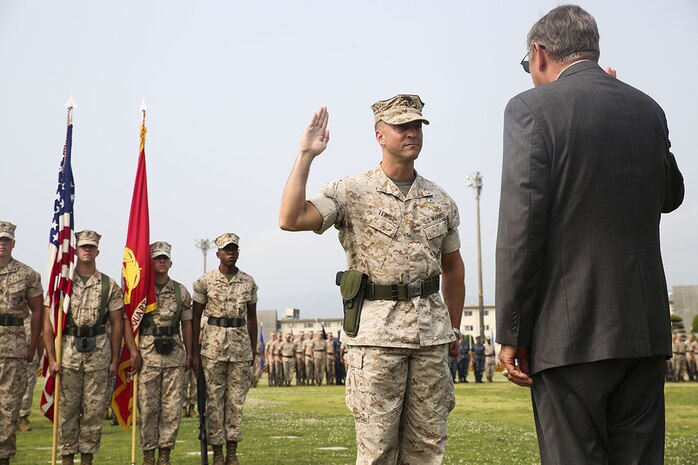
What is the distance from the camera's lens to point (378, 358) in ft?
15.2

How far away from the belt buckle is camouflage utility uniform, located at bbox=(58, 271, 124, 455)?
5151mm

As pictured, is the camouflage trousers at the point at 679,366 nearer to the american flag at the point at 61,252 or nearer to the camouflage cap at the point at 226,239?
the camouflage cap at the point at 226,239

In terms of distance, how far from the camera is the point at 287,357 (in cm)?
3472

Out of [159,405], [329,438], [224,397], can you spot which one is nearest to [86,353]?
[159,405]

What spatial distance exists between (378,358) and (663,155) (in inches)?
77.3

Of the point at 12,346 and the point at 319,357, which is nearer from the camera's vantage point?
the point at 12,346

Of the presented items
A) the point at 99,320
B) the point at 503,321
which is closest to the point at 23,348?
the point at 99,320

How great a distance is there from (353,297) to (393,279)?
0.25m

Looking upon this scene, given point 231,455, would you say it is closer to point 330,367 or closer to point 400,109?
point 400,109

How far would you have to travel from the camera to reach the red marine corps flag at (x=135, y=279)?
9320 millimetres

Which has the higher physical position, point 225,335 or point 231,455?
point 225,335

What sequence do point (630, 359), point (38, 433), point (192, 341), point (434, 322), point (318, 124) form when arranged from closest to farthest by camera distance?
point (630, 359) → point (318, 124) → point (434, 322) → point (192, 341) → point (38, 433)

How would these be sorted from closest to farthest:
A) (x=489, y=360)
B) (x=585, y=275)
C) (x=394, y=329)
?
(x=585, y=275), (x=394, y=329), (x=489, y=360)

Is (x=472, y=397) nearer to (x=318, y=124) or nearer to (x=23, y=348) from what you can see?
(x=23, y=348)
